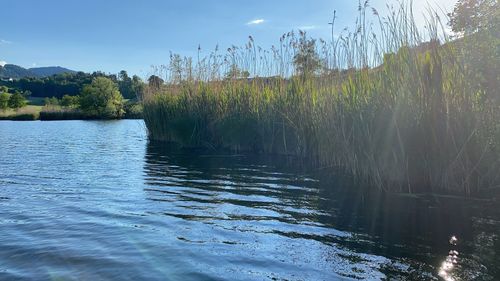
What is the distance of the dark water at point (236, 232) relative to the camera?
157 inches

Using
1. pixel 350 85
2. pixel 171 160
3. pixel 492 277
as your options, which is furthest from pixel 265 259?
pixel 171 160

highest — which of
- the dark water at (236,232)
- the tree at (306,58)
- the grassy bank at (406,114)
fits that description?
the tree at (306,58)

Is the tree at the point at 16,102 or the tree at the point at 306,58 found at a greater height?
the tree at the point at 16,102

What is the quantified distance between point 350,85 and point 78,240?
6.47 meters

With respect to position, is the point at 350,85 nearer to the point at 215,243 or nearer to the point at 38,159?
the point at 215,243

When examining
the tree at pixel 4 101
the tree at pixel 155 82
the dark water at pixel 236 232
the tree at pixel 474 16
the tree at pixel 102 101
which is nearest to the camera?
the dark water at pixel 236 232

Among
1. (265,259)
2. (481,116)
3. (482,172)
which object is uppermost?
(481,116)

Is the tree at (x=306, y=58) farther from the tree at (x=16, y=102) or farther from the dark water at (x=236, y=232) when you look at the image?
the tree at (x=16, y=102)

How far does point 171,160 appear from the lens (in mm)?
13227

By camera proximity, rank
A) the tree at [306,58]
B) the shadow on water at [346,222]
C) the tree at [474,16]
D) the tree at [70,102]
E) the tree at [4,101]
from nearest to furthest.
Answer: the shadow on water at [346,222], the tree at [474,16], the tree at [306,58], the tree at [4,101], the tree at [70,102]

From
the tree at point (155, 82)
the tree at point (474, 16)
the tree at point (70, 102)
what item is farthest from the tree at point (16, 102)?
the tree at point (474, 16)

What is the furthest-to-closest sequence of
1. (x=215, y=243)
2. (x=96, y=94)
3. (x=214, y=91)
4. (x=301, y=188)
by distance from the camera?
(x=96, y=94), (x=214, y=91), (x=301, y=188), (x=215, y=243)

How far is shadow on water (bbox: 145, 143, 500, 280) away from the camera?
414cm

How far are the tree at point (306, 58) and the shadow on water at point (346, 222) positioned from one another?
12.8 ft
